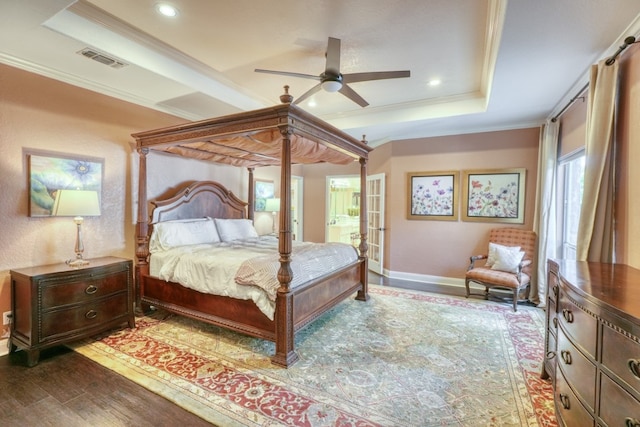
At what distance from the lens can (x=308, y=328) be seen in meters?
3.34

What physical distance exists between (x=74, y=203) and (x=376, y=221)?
4747 mm

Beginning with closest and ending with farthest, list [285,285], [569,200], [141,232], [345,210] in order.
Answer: [285,285], [141,232], [569,200], [345,210]

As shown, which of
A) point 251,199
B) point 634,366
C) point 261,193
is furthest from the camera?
point 261,193

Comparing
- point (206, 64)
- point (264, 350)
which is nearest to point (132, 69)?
point (206, 64)

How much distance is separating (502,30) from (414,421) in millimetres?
2835

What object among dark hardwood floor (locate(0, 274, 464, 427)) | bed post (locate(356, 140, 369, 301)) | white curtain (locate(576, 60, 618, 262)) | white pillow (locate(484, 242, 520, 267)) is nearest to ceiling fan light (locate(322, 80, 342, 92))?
bed post (locate(356, 140, 369, 301))

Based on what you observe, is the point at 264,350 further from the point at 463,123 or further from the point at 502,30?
the point at 463,123

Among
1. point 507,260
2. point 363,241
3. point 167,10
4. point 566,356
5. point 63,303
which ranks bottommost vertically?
point 63,303

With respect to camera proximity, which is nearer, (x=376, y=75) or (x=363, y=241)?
(x=376, y=75)

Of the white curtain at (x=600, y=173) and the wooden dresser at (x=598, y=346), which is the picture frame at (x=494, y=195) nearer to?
the white curtain at (x=600, y=173)

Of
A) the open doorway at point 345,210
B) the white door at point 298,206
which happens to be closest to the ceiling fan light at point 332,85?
the white door at point 298,206

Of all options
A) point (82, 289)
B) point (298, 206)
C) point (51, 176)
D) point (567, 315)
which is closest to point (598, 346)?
point (567, 315)

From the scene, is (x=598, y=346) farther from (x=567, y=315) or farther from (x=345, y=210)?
(x=345, y=210)

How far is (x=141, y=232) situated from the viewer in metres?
3.67
